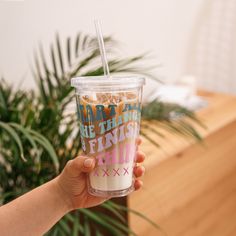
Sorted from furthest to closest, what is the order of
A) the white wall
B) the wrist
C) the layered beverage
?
the white wall, the wrist, the layered beverage

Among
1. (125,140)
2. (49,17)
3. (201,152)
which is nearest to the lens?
(125,140)

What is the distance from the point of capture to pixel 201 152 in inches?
73.5

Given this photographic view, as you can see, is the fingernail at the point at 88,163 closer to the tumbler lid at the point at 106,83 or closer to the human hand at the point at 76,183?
the human hand at the point at 76,183

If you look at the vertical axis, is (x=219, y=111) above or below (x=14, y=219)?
below

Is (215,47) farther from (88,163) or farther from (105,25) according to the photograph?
(88,163)

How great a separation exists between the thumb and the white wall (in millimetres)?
932

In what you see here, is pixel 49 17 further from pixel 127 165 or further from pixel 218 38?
pixel 218 38

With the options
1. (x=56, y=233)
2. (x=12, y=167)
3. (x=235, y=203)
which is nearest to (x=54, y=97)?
(x=12, y=167)

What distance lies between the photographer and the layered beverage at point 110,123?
62 cm

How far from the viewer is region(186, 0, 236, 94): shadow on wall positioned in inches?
99.6

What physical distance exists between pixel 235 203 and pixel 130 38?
108 cm

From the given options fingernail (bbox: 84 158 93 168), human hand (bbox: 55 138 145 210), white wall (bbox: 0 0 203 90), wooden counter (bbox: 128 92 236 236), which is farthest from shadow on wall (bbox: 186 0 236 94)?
fingernail (bbox: 84 158 93 168)

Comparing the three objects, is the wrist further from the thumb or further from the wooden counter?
the wooden counter

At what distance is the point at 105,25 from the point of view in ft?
6.35
